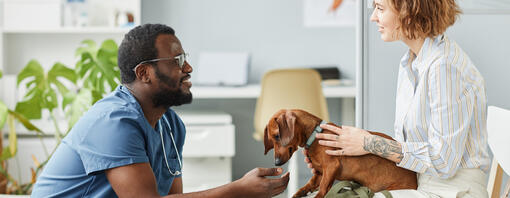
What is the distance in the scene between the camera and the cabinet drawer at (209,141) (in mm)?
3452

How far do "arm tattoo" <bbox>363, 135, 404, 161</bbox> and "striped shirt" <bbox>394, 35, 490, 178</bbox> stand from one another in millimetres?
15

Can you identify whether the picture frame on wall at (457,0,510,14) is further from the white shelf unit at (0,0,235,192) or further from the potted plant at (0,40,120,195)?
the white shelf unit at (0,0,235,192)

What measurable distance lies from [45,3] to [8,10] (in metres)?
0.25

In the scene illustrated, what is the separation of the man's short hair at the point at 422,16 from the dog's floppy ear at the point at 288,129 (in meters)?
0.38

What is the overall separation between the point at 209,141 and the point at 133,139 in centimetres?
211

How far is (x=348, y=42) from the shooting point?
4242mm

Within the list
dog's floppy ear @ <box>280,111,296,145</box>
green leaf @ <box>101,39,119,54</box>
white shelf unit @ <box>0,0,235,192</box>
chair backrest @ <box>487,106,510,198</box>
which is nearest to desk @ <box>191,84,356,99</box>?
white shelf unit @ <box>0,0,235,192</box>

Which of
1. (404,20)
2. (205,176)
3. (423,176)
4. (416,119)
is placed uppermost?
(404,20)

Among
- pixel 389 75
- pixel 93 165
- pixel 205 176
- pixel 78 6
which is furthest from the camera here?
pixel 78 6

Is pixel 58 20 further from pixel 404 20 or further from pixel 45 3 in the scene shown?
pixel 404 20

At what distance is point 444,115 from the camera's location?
137 cm

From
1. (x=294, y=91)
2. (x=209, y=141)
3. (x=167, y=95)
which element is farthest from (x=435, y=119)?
(x=209, y=141)

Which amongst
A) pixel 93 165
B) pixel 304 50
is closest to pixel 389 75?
pixel 93 165

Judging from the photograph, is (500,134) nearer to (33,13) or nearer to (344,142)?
(344,142)
